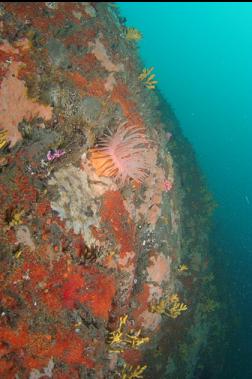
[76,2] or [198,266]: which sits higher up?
[76,2]

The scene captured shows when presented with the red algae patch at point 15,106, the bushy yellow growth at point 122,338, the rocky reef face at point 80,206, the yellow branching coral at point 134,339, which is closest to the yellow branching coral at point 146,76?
the rocky reef face at point 80,206

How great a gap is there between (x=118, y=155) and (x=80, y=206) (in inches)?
44.5

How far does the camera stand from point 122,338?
20.2ft

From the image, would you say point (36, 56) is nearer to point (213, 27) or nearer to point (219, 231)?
point (219, 231)

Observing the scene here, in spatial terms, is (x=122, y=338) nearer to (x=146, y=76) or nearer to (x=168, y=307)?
(x=168, y=307)

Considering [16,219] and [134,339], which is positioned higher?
[16,219]

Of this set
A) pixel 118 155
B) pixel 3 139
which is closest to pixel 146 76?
pixel 118 155

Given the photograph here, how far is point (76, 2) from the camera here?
671 centimetres

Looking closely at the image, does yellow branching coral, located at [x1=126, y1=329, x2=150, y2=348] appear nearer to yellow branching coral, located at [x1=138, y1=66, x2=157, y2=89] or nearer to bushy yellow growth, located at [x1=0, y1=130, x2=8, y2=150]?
bushy yellow growth, located at [x1=0, y1=130, x2=8, y2=150]

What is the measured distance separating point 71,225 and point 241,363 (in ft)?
39.3

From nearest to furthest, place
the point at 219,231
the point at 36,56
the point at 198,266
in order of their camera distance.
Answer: the point at 36,56
the point at 198,266
the point at 219,231

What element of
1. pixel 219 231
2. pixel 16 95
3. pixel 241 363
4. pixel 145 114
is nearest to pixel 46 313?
pixel 16 95

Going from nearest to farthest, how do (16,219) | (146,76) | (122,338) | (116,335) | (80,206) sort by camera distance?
1. (16,219)
2. (80,206)
3. (116,335)
4. (122,338)
5. (146,76)

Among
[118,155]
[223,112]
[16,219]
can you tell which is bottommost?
[16,219]
